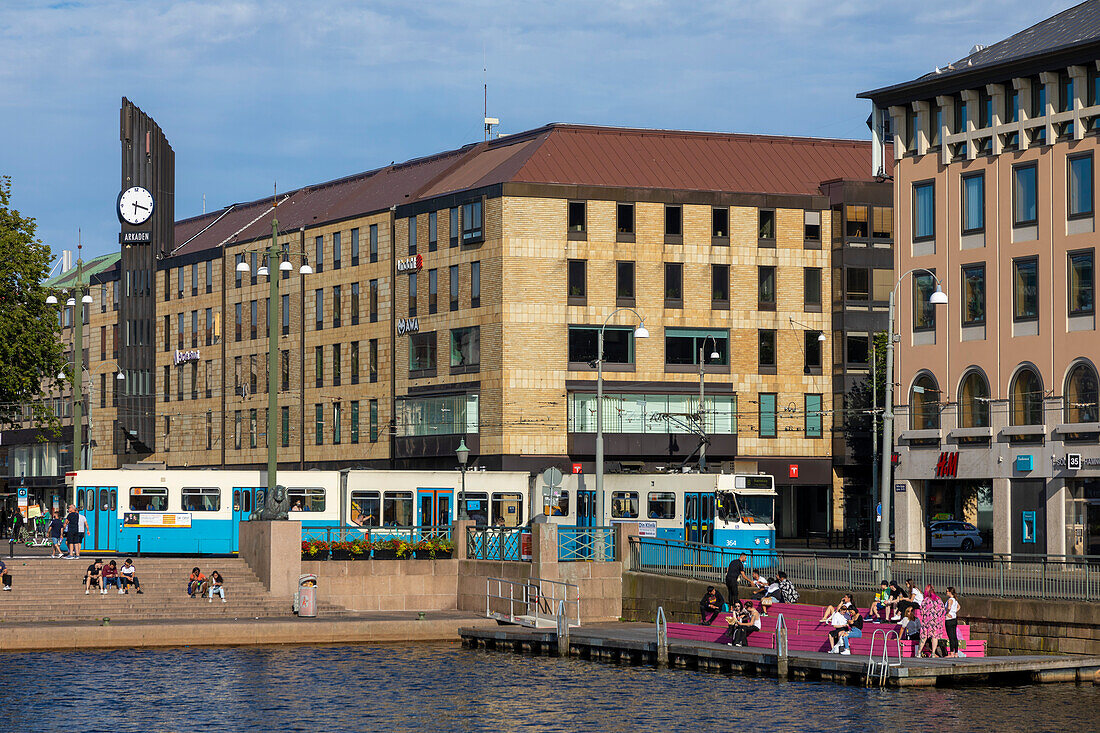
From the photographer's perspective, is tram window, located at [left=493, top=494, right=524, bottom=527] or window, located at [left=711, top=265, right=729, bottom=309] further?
window, located at [left=711, top=265, right=729, bottom=309]

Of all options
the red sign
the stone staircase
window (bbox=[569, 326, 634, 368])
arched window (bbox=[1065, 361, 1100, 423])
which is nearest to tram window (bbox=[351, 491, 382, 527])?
the stone staircase

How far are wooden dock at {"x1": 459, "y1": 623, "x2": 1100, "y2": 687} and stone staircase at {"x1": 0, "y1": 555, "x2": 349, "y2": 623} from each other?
22.9 ft

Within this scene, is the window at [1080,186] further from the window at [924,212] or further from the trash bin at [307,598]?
the trash bin at [307,598]

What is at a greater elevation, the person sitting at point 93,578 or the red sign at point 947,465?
the red sign at point 947,465

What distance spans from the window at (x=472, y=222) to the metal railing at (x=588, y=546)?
1368 inches

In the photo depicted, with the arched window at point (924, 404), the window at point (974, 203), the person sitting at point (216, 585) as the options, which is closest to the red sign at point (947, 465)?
the arched window at point (924, 404)

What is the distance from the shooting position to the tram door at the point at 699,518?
2255 inches

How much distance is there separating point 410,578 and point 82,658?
40.4 feet

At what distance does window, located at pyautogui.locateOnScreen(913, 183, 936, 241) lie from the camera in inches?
2443

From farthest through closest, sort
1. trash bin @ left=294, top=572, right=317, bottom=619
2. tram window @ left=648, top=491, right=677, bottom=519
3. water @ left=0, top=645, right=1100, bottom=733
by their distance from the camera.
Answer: tram window @ left=648, top=491, right=677, bottom=519 < trash bin @ left=294, top=572, right=317, bottom=619 < water @ left=0, top=645, right=1100, bottom=733

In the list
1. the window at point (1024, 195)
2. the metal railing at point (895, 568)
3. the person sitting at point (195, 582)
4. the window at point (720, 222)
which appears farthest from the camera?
the window at point (720, 222)

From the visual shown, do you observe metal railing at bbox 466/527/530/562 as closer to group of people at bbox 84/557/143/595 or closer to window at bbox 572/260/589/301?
group of people at bbox 84/557/143/595

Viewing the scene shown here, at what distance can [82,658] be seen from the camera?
41.1m

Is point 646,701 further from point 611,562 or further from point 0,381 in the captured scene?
point 0,381
